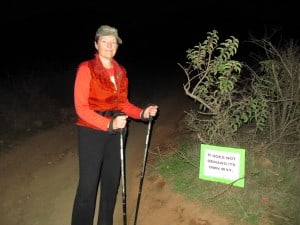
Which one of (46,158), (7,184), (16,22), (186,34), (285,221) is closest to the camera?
(285,221)

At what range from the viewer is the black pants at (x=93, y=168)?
12.5 ft

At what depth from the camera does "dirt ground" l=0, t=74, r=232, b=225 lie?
15.5 ft

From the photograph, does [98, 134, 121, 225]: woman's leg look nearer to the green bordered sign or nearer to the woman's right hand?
the woman's right hand

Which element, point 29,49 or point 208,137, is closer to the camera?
point 208,137

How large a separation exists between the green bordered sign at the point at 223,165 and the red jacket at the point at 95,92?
1444mm

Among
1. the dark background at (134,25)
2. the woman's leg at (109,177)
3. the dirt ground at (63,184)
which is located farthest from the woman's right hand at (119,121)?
the dark background at (134,25)

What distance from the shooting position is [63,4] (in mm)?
28438

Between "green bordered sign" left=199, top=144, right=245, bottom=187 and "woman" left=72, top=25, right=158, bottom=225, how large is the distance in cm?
105

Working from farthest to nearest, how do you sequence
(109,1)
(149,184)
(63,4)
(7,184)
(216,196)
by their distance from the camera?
1. (109,1)
2. (63,4)
3. (7,184)
4. (149,184)
5. (216,196)

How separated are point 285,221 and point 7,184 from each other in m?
4.33

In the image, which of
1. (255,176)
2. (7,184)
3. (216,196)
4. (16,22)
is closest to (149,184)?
(216,196)

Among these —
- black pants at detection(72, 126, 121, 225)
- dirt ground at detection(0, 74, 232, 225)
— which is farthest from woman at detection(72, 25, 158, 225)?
dirt ground at detection(0, 74, 232, 225)

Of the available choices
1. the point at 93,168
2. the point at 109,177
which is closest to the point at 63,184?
the point at 109,177

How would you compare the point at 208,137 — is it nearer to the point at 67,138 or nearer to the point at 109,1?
the point at 67,138
